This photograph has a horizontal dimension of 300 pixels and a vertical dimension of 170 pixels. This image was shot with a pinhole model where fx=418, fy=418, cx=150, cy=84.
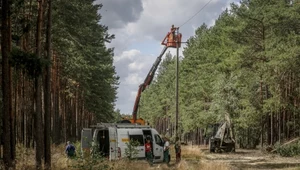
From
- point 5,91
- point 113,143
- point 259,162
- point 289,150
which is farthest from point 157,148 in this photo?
point 289,150

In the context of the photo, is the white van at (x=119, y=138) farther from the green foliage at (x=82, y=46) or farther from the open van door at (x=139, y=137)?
the green foliage at (x=82, y=46)

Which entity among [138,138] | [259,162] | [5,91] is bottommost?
[259,162]

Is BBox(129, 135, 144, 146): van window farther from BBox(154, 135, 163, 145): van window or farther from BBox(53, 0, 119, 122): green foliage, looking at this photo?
BBox(53, 0, 119, 122): green foliage

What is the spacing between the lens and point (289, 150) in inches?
1246

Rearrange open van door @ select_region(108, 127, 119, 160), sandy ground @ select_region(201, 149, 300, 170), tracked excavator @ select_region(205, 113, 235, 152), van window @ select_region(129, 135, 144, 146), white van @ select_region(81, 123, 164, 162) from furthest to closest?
1. tracked excavator @ select_region(205, 113, 235, 152)
2. sandy ground @ select_region(201, 149, 300, 170)
3. van window @ select_region(129, 135, 144, 146)
4. white van @ select_region(81, 123, 164, 162)
5. open van door @ select_region(108, 127, 119, 160)

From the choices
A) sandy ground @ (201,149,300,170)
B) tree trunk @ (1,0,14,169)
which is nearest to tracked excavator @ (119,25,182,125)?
sandy ground @ (201,149,300,170)

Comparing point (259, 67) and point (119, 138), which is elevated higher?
point (259, 67)

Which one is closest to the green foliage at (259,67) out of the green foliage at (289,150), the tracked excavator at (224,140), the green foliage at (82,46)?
the tracked excavator at (224,140)

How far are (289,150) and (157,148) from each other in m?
12.7

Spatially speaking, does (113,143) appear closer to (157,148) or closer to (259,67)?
(157,148)

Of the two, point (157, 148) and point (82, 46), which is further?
point (82, 46)

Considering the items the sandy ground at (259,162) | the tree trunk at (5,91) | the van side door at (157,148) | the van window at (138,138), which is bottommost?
the sandy ground at (259,162)

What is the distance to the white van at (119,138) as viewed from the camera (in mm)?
22031

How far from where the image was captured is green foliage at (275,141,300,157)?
3143 centimetres
